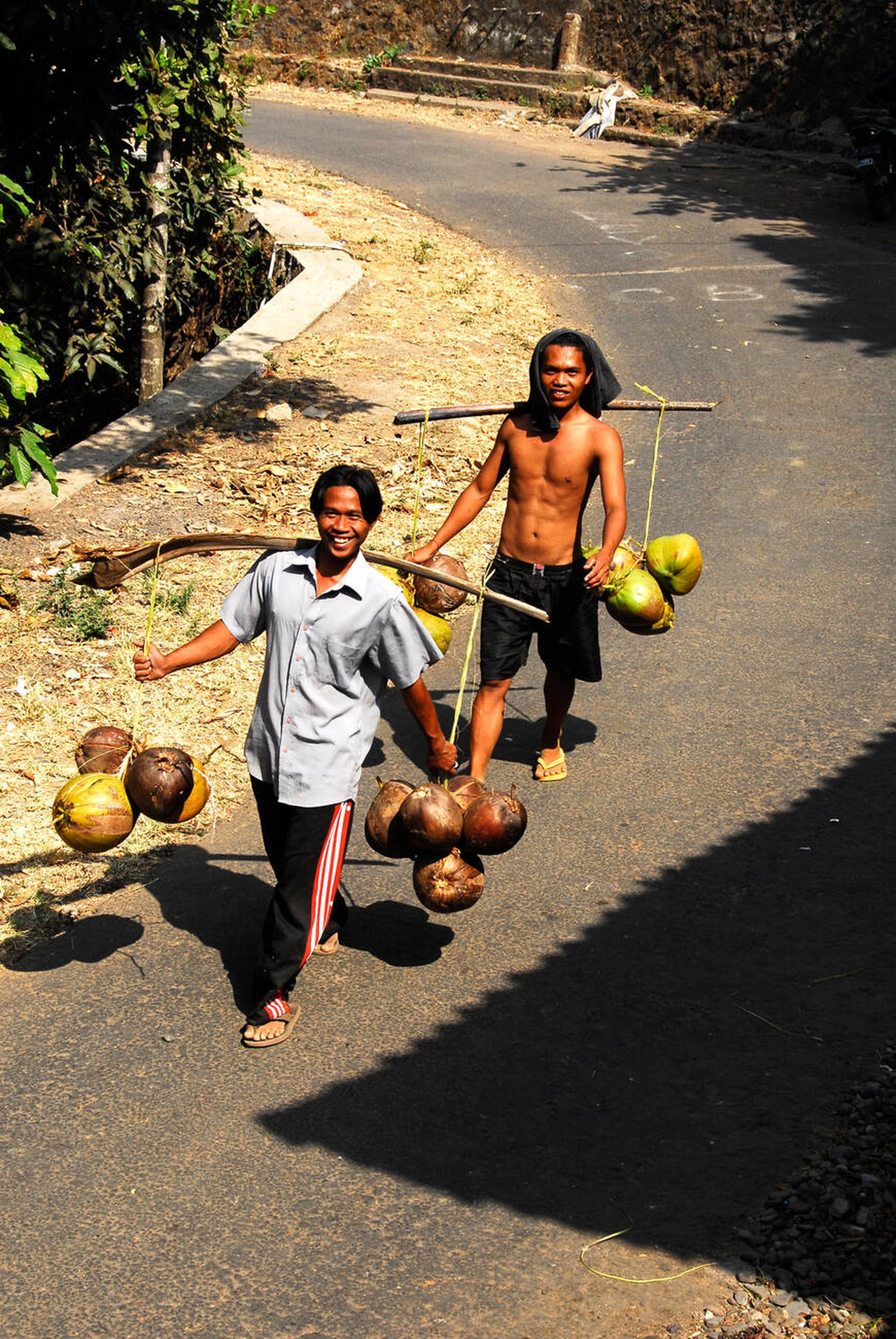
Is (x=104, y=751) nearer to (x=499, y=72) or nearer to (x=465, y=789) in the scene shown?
(x=465, y=789)

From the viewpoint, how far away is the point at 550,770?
6.11 m

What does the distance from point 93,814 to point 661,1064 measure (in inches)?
76.8

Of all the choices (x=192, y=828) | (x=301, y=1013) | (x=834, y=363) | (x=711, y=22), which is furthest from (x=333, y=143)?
(x=301, y=1013)

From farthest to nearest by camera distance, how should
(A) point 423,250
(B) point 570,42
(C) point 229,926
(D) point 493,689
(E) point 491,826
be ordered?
(B) point 570,42 < (A) point 423,250 < (D) point 493,689 < (C) point 229,926 < (E) point 491,826

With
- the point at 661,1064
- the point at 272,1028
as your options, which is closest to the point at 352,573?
the point at 272,1028

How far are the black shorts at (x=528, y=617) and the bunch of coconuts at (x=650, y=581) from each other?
0.15 meters

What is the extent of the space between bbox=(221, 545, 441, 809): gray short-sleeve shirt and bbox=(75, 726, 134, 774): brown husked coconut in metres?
0.43

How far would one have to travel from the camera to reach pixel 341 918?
4852 millimetres

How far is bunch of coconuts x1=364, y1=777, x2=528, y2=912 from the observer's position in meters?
4.14

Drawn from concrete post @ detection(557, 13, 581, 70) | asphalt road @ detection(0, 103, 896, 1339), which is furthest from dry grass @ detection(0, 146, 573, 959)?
concrete post @ detection(557, 13, 581, 70)

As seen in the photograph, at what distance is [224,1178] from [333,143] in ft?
57.6

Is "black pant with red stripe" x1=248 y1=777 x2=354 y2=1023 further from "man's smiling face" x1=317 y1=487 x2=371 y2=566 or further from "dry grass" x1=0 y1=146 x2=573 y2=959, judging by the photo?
"dry grass" x1=0 y1=146 x2=573 y2=959

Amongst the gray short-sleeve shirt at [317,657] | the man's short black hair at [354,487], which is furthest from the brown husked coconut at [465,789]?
the man's short black hair at [354,487]

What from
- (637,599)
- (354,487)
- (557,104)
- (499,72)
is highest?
(499,72)
